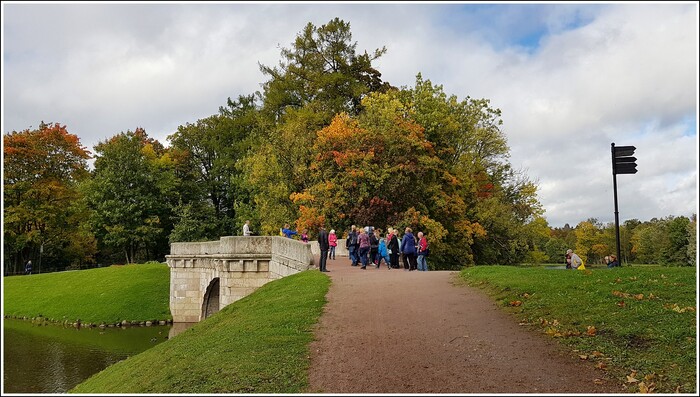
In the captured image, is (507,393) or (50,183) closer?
(507,393)

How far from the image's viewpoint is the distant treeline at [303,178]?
96.0ft

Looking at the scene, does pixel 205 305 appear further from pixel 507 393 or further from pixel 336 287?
pixel 507 393

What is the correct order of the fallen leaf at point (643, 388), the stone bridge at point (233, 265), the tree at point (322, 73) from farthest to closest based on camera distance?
the tree at point (322, 73) → the stone bridge at point (233, 265) → the fallen leaf at point (643, 388)

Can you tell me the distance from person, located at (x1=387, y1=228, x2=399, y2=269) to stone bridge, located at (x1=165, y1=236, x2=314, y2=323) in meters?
3.02

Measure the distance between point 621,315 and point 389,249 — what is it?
12.0 m

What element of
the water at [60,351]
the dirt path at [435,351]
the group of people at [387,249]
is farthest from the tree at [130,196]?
the dirt path at [435,351]

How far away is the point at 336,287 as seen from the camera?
51.0ft

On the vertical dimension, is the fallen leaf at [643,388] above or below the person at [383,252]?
below

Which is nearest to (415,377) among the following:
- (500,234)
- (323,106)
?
(500,234)

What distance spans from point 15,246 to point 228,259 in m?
30.5

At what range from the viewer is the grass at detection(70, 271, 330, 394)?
26.6ft

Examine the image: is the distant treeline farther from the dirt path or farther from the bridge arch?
the dirt path

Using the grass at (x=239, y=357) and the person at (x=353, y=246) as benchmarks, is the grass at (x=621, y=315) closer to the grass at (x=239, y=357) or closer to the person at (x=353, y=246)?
the grass at (x=239, y=357)

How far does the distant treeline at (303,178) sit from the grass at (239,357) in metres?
14.3
